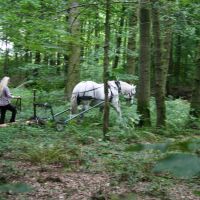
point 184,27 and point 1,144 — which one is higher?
point 184,27

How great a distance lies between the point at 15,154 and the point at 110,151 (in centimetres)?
179

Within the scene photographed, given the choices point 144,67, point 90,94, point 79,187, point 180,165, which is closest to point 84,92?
point 90,94

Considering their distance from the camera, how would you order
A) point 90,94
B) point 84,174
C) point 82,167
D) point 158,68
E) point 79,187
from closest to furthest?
1. point 79,187
2. point 84,174
3. point 82,167
4. point 158,68
5. point 90,94

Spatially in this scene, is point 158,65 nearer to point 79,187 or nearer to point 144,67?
point 144,67

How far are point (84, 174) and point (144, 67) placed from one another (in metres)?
5.35

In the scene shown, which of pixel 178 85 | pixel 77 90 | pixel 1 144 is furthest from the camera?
pixel 178 85

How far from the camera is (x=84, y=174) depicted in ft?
20.9

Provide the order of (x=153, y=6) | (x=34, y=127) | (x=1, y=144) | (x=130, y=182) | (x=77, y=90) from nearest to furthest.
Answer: (x=130, y=182), (x=1, y=144), (x=153, y=6), (x=34, y=127), (x=77, y=90)

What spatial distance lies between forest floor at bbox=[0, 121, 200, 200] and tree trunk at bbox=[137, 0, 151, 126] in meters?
2.95

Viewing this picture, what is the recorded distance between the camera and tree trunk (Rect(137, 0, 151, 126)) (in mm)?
10875

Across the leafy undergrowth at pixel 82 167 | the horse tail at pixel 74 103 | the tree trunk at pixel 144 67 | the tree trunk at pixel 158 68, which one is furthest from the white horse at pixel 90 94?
the leafy undergrowth at pixel 82 167

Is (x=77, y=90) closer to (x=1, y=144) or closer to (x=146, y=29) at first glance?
(x=146, y=29)

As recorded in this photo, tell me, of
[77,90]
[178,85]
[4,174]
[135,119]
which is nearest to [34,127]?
[77,90]

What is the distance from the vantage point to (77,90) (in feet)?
38.8
